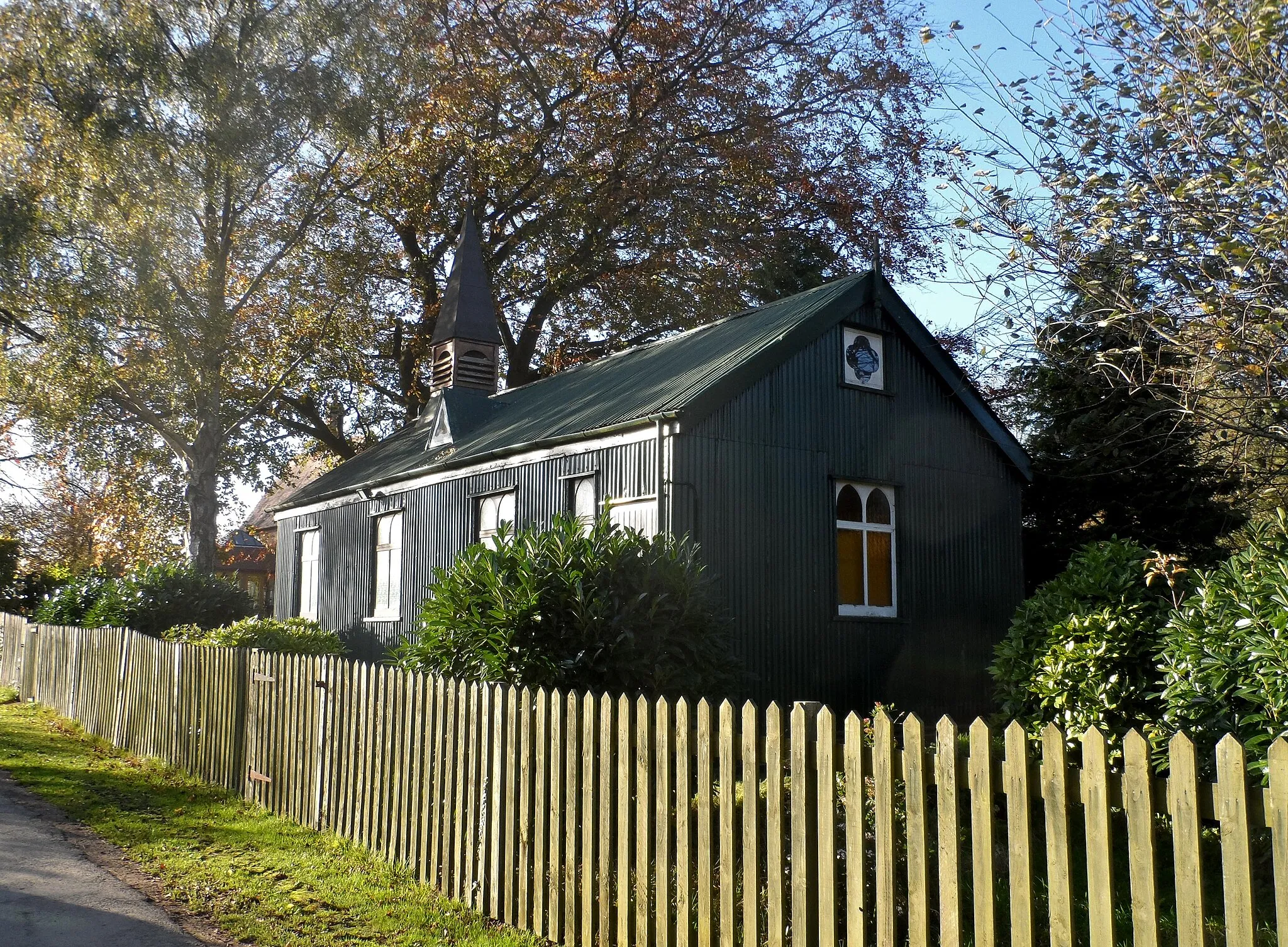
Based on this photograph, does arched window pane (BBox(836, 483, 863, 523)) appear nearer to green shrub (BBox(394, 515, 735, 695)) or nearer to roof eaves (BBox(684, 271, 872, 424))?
roof eaves (BBox(684, 271, 872, 424))

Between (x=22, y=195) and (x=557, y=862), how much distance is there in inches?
926

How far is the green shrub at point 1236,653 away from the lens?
6625 millimetres

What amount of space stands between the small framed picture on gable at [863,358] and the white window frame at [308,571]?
1196 centimetres

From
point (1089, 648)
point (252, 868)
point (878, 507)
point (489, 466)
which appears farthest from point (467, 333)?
point (252, 868)

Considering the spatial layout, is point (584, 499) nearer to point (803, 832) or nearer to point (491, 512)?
point (491, 512)

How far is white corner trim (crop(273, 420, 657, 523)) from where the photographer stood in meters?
14.0

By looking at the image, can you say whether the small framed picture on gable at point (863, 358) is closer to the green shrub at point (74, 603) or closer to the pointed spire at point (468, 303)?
the pointed spire at point (468, 303)

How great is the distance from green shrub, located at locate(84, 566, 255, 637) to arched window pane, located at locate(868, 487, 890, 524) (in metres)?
13.6

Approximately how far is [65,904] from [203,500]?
2146 cm

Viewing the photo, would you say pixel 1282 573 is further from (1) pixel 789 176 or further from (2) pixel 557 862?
(1) pixel 789 176

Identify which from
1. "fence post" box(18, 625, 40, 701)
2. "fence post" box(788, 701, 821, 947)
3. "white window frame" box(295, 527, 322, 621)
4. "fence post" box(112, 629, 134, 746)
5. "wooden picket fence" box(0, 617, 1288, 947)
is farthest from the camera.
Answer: "white window frame" box(295, 527, 322, 621)

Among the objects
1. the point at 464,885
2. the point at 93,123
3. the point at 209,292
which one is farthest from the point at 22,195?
the point at 464,885

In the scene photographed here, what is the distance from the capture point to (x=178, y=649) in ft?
40.5

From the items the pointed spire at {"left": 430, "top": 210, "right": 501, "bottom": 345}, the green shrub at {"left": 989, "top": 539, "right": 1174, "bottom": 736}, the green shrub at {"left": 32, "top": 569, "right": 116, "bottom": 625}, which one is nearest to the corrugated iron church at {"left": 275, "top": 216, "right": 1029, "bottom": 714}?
the green shrub at {"left": 989, "top": 539, "right": 1174, "bottom": 736}
